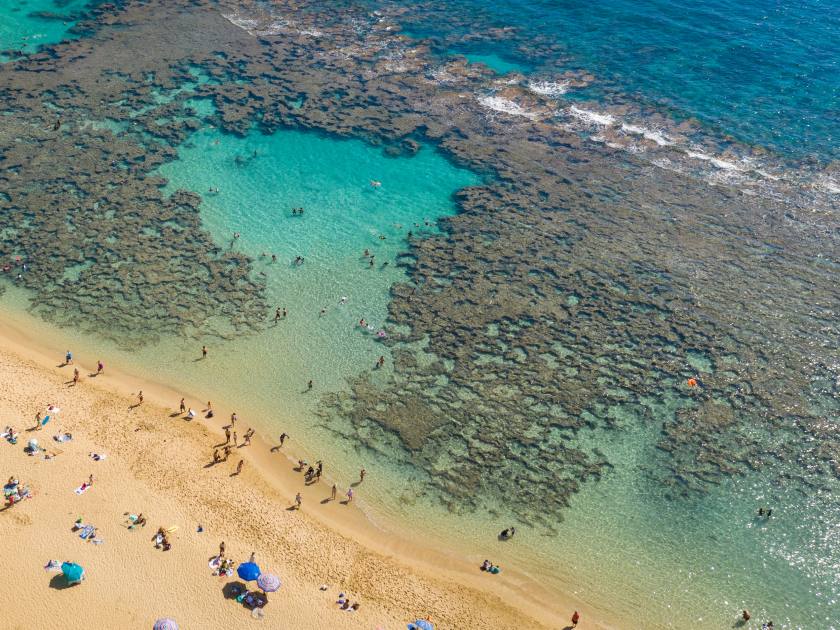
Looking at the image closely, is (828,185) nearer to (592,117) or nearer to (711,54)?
(592,117)

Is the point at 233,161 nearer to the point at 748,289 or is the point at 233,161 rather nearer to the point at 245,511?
the point at 245,511

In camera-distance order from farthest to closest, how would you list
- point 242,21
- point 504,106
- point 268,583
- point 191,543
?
1. point 242,21
2. point 504,106
3. point 191,543
4. point 268,583

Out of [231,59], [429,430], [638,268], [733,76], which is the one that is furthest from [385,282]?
[733,76]

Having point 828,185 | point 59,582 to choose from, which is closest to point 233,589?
point 59,582

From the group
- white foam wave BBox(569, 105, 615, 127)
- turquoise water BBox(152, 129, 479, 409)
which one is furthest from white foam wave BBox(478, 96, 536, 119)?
turquoise water BBox(152, 129, 479, 409)

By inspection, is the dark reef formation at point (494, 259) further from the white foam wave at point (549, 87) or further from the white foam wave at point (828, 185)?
the white foam wave at point (549, 87)

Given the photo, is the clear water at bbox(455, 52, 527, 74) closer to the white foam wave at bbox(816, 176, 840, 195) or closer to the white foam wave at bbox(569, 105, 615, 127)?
the white foam wave at bbox(569, 105, 615, 127)

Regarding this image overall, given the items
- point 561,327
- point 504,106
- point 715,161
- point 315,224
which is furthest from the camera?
point 504,106
